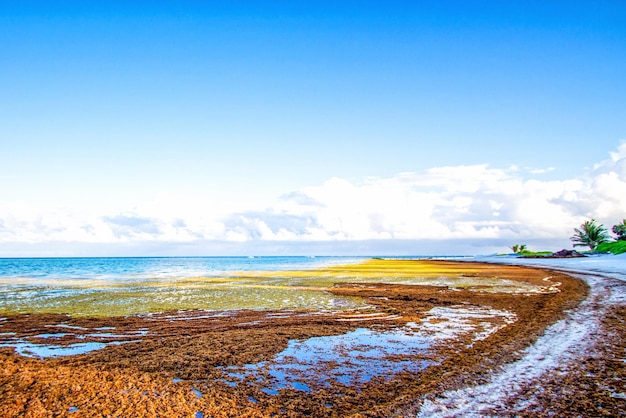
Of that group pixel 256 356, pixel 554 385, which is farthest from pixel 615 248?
pixel 256 356

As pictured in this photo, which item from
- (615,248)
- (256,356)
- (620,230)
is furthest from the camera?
(620,230)

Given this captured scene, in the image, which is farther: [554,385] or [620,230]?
[620,230]

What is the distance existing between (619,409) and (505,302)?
1383 centimetres

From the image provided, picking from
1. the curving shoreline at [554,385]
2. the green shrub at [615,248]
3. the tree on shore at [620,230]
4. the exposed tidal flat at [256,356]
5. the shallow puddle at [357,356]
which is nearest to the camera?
the curving shoreline at [554,385]

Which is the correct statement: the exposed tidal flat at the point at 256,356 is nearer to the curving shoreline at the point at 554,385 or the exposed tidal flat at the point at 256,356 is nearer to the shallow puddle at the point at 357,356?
the shallow puddle at the point at 357,356

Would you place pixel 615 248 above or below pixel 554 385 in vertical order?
below

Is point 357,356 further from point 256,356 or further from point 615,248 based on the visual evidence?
point 615,248

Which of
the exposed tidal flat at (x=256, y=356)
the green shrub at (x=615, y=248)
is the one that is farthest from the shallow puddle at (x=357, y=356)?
the green shrub at (x=615, y=248)

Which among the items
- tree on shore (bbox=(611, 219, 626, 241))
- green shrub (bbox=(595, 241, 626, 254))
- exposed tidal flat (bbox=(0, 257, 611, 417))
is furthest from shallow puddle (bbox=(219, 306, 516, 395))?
tree on shore (bbox=(611, 219, 626, 241))

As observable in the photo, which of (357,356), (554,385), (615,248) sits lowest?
(357,356)

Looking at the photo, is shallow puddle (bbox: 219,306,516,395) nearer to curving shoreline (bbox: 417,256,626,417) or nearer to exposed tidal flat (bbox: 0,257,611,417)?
exposed tidal flat (bbox: 0,257,611,417)

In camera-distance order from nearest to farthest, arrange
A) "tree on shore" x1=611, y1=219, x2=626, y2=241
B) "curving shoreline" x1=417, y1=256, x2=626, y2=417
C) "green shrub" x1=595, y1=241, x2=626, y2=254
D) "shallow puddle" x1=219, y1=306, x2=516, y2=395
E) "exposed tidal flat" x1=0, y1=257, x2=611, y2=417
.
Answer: "curving shoreline" x1=417, y1=256, x2=626, y2=417 < "exposed tidal flat" x1=0, y1=257, x2=611, y2=417 < "shallow puddle" x1=219, y1=306, x2=516, y2=395 < "green shrub" x1=595, y1=241, x2=626, y2=254 < "tree on shore" x1=611, y1=219, x2=626, y2=241

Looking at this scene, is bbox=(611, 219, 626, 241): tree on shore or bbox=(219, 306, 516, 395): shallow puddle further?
bbox=(611, 219, 626, 241): tree on shore

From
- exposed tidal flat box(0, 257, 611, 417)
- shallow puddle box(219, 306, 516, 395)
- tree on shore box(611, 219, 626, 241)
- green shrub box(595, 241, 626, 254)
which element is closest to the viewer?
exposed tidal flat box(0, 257, 611, 417)
